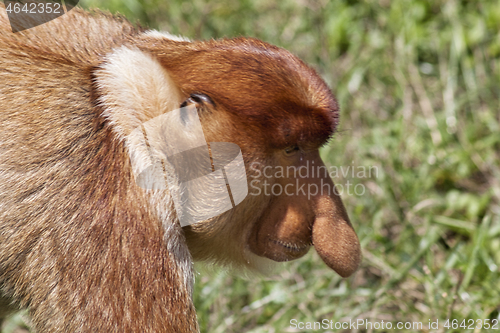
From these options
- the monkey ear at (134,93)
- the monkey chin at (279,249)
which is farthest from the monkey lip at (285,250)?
the monkey ear at (134,93)

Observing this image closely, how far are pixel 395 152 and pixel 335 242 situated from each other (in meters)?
2.32

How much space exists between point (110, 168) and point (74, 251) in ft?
1.16

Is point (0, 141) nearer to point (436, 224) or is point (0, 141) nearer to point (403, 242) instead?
point (403, 242)

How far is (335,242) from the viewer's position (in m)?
2.44

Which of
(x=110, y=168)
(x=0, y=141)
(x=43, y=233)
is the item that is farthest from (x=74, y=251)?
(x=0, y=141)

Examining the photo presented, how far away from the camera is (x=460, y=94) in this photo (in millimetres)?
5047

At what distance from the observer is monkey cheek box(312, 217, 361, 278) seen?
244 cm

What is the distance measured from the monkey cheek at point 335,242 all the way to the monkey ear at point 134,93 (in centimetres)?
84

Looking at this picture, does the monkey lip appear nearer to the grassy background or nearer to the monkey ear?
the grassy background

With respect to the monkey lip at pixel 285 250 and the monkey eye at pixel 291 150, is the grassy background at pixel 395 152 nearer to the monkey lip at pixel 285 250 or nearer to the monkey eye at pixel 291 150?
the monkey lip at pixel 285 250

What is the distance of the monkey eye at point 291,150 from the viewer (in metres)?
2.39

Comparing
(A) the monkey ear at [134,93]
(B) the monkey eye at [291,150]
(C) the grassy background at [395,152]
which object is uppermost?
(A) the monkey ear at [134,93]

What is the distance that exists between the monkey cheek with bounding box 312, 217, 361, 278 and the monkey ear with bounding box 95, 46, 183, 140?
84 cm

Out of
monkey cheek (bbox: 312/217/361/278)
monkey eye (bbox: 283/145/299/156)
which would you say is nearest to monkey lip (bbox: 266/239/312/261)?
monkey cheek (bbox: 312/217/361/278)
